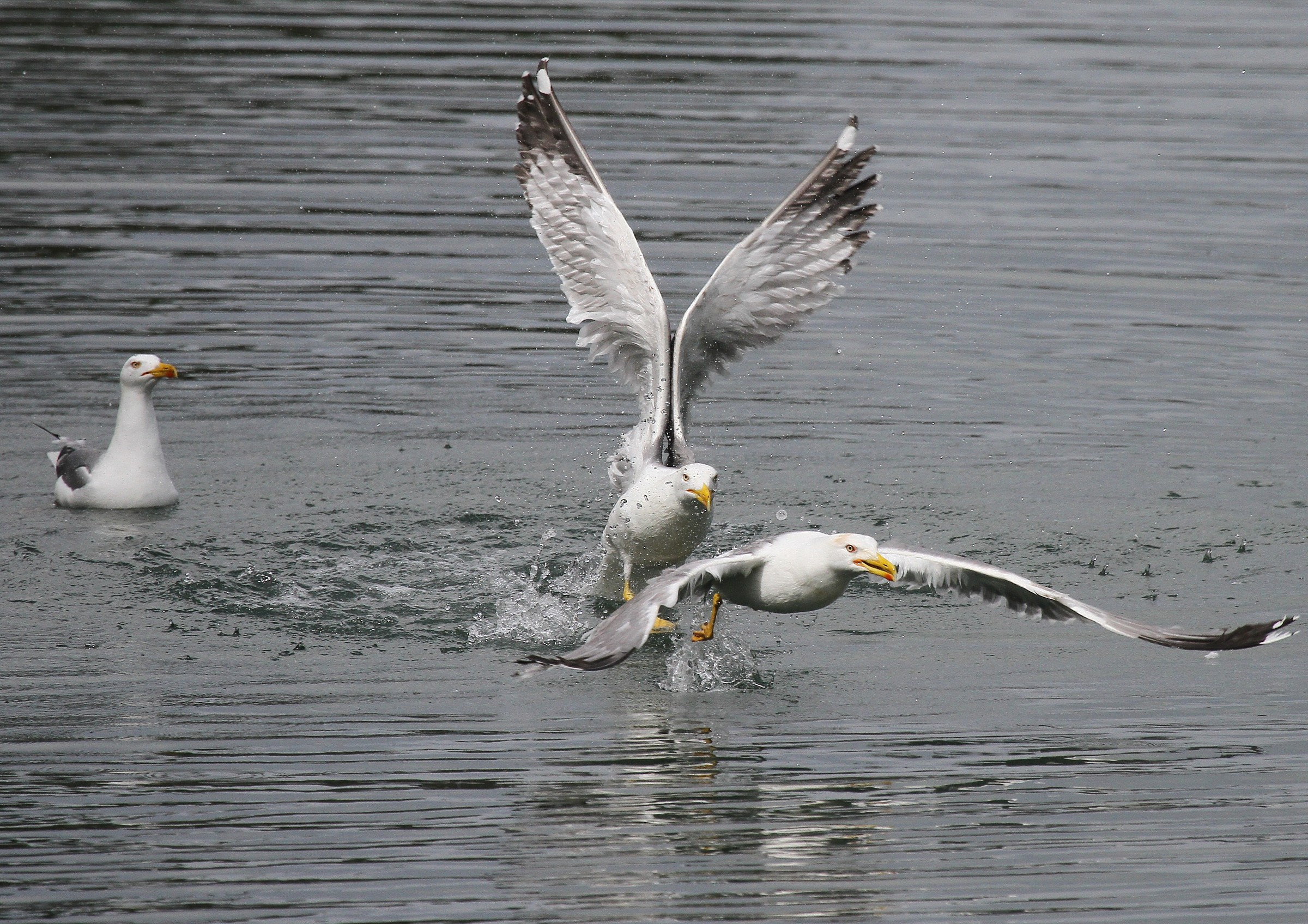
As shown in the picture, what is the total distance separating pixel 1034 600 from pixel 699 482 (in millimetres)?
1624

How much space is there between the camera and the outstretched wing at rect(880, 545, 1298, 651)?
6879 millimetres

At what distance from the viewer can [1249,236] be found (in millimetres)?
16812

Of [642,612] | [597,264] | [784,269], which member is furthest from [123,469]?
[642,612]

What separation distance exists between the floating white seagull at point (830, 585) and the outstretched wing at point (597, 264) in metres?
1.92

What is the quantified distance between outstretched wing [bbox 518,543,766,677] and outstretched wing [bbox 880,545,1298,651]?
724 mm

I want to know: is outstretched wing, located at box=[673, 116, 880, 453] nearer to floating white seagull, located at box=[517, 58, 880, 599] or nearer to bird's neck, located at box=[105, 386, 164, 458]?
floating white seagull, located at box=[517, 58, 880, 599]

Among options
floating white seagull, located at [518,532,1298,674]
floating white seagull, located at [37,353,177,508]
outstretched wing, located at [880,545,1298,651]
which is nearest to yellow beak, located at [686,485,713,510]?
floating white seagull, located at [518,532,1298,674]

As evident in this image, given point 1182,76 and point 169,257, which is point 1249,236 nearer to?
point 1182,76

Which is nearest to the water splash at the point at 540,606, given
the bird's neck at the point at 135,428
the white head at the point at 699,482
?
the white head at the point at 699,482

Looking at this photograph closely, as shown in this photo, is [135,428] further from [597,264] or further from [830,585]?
[830,585]

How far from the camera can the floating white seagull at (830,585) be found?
6961 millimetres

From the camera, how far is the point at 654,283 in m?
9.74

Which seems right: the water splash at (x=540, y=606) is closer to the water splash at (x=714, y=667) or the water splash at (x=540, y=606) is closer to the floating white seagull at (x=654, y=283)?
the floating white seagull at (x=654, y=283)

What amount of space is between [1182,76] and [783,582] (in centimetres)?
1845
